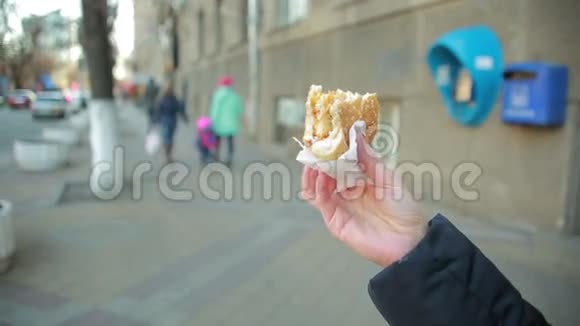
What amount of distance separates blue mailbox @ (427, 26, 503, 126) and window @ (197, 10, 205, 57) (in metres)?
16.5

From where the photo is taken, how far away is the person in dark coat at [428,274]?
4.17 ft

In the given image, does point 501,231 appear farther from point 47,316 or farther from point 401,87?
point 47,316

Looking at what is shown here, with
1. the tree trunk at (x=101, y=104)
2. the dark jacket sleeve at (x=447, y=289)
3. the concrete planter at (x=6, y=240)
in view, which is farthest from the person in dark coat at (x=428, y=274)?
the tree trunk at (x=101, y=104)

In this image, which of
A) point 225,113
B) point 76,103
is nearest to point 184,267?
point 225,113

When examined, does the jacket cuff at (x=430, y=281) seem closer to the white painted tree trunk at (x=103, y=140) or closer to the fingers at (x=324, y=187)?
the fingers at (x=324, y=187)

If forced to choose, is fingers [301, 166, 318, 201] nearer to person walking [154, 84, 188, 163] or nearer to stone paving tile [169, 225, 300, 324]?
stone paving tile [169, 225, 300, 324]

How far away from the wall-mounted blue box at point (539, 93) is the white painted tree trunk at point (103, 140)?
5.37 meters

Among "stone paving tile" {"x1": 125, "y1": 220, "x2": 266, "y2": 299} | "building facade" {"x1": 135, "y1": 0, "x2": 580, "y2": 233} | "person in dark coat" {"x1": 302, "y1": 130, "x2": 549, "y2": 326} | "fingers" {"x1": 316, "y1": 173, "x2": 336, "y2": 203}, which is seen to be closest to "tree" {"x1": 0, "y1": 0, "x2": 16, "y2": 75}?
"building facade" {"x1": 135, "y1": 0, "x2": 580, "y2": 233}

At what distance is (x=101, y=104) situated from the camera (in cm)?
652

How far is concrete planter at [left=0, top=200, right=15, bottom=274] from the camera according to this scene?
12.6 feet

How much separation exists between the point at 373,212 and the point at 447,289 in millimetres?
387

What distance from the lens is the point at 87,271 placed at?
402 cm

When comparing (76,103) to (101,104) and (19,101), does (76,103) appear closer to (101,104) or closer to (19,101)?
(19,101)

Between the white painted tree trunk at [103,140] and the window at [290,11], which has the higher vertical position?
the window at [290,11]
